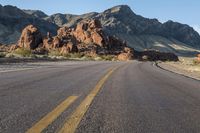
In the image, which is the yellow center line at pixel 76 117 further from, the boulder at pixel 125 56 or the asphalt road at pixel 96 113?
the boulder at pixel 125 56

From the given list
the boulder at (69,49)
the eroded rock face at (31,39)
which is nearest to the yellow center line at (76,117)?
the boulder at (69,49)

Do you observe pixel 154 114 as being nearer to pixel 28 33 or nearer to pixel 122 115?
pixel 122 115

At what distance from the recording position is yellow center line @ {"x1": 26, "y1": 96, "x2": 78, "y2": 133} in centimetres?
598

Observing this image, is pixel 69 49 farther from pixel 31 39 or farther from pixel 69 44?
pixel 31 39

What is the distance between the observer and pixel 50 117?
699 cm

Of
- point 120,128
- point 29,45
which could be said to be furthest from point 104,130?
point 29,45

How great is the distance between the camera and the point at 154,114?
25.1 feet

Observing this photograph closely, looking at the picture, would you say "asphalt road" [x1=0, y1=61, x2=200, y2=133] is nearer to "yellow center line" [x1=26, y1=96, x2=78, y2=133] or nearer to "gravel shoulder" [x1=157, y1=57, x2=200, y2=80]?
"yellow center line" [x1=26, y1=96, x2=78, y2=133]

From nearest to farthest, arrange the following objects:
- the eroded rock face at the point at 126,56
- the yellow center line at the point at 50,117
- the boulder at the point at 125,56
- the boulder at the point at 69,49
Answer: the yellow center line at the point at 50,117 < the eroded rock face at the point at 126,56 < the boulder at the point at 69,49 < the boulder at the point at 125,56

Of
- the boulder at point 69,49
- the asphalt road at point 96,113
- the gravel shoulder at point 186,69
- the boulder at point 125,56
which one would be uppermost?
the asphalt road at point 96,113

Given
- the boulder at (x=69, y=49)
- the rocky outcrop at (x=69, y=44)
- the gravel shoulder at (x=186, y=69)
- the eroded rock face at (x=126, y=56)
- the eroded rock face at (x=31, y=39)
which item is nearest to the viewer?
the gravel shoulder at (x=186, y=69)

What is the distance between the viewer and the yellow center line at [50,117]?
598cm

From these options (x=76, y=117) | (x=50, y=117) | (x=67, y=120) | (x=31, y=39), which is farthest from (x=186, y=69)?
(x=31, y=39)

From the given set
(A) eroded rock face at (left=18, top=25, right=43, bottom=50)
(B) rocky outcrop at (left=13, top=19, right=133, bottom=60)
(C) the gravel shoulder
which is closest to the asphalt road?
(C) the gravel shoulder
